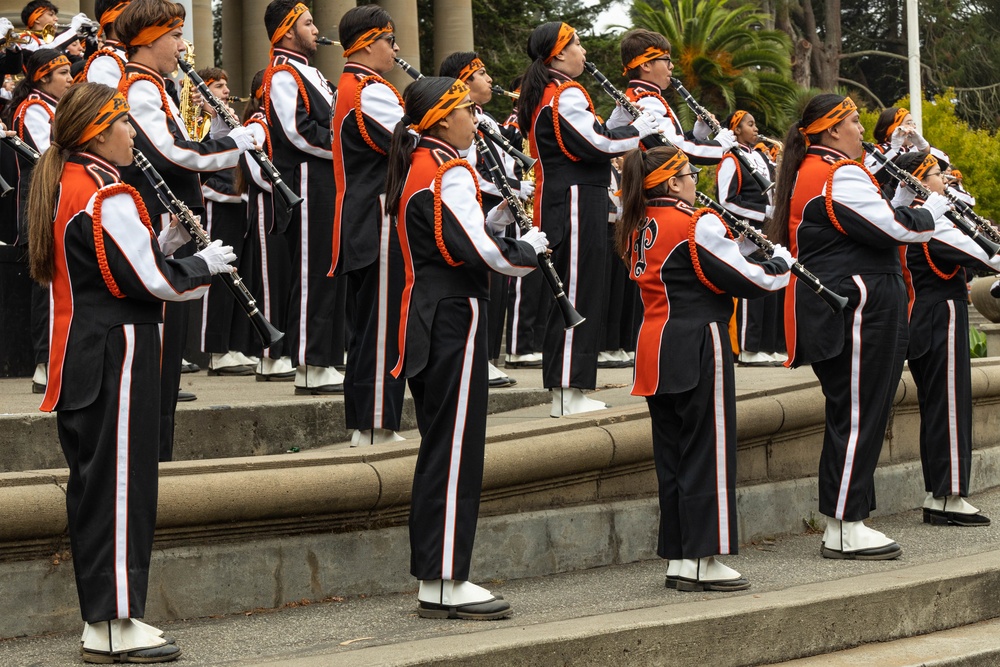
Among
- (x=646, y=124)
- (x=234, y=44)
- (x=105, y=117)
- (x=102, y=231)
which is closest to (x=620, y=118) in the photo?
(x=646, y=124)

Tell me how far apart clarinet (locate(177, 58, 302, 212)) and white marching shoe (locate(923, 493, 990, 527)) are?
3.93m

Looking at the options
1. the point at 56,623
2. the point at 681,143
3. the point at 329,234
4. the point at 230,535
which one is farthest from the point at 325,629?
the point at 681,143

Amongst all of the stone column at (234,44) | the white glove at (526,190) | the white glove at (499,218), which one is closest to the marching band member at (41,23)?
the white glove at (526,190)

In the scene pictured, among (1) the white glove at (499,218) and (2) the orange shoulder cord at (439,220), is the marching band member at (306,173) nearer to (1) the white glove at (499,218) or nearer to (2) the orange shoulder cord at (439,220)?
(1) the white glove at (499,218)

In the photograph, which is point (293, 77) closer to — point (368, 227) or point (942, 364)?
point (368, 227)

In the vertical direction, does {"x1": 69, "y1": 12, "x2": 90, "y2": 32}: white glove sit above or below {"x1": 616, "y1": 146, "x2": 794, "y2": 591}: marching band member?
above

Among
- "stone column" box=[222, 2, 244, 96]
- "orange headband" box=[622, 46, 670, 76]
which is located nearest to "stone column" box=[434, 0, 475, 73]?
"stone column" box=[222, 2, 244, 96]

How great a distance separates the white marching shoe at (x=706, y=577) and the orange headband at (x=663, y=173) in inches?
65.1

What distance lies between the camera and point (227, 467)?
6324 mm

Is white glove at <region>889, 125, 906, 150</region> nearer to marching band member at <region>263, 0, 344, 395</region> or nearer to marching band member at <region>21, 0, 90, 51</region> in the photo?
marching band member at <region>263, 0, 344, 395</region>

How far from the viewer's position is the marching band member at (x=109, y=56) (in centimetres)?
775

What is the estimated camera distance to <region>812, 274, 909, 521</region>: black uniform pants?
7762mm

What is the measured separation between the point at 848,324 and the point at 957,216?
1.46 m

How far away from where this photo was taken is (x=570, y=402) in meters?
8.36
